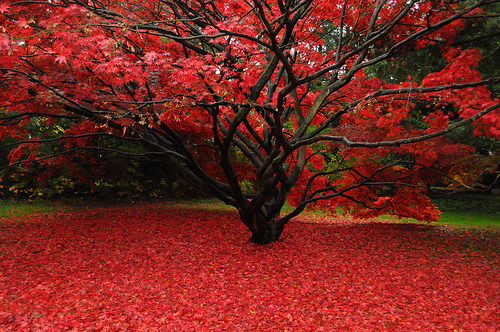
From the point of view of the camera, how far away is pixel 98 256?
5.07 meters

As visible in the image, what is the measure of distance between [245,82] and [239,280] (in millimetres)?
2988

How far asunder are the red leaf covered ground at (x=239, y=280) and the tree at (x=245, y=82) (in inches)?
41.0

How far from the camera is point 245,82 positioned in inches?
196

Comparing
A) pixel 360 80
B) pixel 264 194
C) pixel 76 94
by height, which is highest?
pixel 360 80

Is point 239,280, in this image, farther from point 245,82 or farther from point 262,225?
point 245,82

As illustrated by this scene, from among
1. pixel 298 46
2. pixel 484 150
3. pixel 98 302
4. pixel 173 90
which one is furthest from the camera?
pixel 484 150

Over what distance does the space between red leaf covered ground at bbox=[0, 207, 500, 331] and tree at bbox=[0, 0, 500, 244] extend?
41.0 inches

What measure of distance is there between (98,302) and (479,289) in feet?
15.3

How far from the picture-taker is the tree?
158 inches

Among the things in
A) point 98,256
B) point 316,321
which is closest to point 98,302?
point 98,256

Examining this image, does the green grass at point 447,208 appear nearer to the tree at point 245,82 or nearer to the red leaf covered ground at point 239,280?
the tree at point 245,82

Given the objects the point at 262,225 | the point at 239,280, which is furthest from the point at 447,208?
the point at 239,280

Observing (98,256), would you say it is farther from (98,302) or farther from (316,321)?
(316,321)

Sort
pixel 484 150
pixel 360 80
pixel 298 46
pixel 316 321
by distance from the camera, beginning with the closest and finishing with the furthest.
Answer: pixel 316 321
pixel 298 46
pixel 360 80
pixel 484 150
